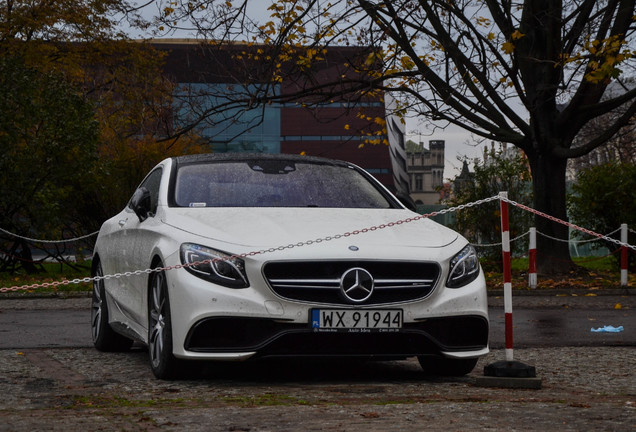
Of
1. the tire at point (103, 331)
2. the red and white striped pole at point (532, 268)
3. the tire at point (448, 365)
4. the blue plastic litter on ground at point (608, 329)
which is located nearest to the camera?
the tire at point (448, 365)

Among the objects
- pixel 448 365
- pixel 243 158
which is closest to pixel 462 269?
pixel 448 365

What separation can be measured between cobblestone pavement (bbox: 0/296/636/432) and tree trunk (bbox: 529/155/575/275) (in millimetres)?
12553

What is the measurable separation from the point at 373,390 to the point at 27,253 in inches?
779

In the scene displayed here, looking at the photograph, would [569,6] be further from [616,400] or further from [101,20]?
[101,20]

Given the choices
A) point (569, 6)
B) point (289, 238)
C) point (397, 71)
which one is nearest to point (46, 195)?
point (397, 71)

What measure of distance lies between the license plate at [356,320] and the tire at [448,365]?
70 cm

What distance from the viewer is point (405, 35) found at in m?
21.1

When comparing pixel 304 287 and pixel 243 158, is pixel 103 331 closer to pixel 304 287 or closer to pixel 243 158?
pixel 243 158

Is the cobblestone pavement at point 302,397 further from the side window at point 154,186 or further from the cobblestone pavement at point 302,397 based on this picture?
the side window at point 154,186

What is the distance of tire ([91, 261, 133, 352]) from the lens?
9.34 m

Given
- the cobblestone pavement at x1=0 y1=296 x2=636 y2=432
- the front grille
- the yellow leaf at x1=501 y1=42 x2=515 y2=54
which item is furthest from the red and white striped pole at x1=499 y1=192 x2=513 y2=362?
the yellow leaf at x1=501 y1=42 x2=515 y2=54

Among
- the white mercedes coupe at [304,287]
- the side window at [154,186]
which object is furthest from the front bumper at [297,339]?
the side window at [154,186]

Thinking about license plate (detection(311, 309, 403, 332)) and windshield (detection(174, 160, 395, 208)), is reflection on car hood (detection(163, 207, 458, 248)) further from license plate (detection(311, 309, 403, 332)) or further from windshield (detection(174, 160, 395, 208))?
license plate (detection(311, 309, 403, 332))

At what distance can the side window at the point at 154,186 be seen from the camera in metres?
8.22
